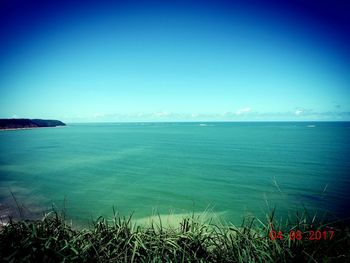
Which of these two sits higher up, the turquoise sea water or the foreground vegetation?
the foreground vegetation

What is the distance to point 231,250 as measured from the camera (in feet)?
11.2

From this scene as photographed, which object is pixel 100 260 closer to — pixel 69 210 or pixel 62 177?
pixel 69 210

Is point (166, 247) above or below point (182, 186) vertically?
above

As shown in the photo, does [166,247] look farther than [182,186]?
No

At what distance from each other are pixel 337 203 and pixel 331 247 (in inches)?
492
